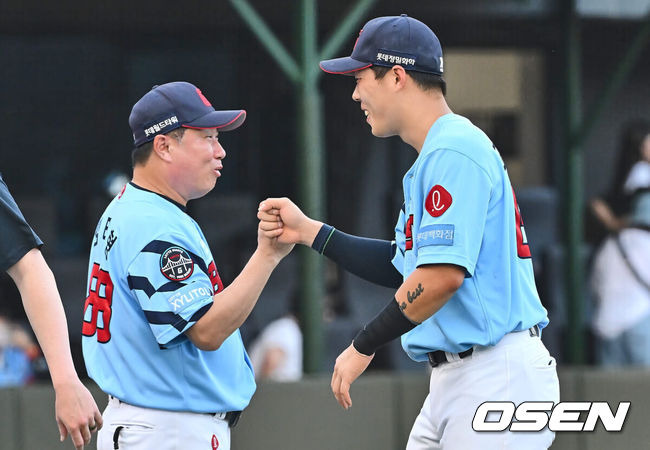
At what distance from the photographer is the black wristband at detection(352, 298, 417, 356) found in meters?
3.17

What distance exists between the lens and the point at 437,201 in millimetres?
3145

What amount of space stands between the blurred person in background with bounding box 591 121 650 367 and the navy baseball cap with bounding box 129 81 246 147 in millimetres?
5245

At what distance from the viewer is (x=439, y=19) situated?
10.4 metres

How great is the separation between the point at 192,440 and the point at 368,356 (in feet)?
1.88

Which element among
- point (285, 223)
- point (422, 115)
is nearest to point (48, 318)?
point (285, 223)

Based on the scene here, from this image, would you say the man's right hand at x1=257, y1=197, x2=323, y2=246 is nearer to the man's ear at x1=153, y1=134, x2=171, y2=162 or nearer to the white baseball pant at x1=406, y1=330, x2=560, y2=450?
the man's ear at x1=153, y1=134, x2=171, y2=162

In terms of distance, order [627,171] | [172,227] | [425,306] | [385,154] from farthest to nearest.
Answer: [385,154]
[627,171]
[172,227]
[425,306]

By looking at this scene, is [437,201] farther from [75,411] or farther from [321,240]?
[75,411]

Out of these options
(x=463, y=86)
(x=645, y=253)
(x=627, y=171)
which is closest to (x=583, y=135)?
(x=627, y=171)

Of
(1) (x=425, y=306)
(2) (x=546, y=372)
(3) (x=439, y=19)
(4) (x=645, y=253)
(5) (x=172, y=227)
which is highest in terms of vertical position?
(3) (x=439, y=19)

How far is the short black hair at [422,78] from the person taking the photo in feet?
11.2

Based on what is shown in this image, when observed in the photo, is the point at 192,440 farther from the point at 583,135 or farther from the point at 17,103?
the point at 17,103

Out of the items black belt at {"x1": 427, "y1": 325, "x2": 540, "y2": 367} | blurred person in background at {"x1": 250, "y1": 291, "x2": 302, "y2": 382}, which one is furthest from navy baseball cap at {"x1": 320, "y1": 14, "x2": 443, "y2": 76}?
blurred person in background at {"x1": 250, "y1": 291, "x2": 302, "y2": 382}

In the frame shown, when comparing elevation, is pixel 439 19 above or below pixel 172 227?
above
